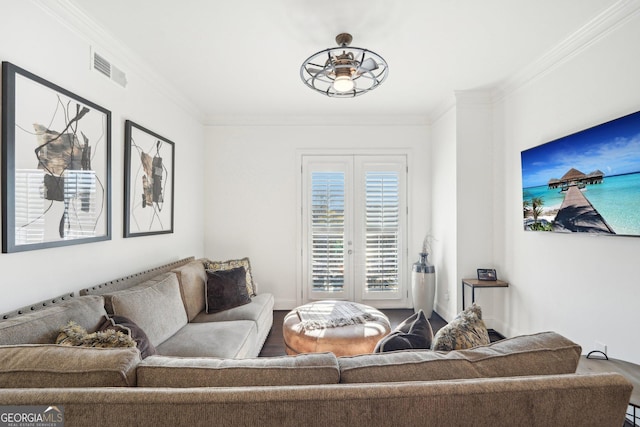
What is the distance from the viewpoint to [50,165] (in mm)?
1939

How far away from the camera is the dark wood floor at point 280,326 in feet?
10.5

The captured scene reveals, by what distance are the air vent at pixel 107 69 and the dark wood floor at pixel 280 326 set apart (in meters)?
2.75

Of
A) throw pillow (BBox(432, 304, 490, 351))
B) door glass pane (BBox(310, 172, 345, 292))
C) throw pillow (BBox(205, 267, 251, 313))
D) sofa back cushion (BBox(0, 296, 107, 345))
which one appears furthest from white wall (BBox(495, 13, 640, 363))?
sofa back cushion (BBox(0, 296, 107, 345))

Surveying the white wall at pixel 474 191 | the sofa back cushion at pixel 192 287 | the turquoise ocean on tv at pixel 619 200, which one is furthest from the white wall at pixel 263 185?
the turquoise ocean on tv at pixel 619 200

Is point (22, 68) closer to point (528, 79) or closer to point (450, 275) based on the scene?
point (528, 79)

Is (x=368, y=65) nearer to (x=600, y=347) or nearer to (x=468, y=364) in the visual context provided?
(x=468, y=364)

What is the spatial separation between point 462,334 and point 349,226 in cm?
316

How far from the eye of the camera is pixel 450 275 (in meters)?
3.93

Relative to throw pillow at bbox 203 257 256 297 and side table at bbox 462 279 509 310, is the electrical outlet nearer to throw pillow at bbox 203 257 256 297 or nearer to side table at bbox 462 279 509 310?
side table at bbox 462 279 509 310

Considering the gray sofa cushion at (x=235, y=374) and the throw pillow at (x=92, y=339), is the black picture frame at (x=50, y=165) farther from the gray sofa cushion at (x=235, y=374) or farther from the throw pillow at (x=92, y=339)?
the gray sofa cushion at (x=235, y=374)

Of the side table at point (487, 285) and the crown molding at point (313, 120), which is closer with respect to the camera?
the side table at point (487, 285)

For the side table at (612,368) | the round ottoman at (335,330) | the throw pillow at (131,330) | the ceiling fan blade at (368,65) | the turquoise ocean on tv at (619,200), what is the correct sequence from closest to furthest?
the side table at (612,368) → the throw pillow at (131,330) → the turquoise ocean on tv at (619,200) → the round ottoman at (335,330) → the ceiling fan blade at (368,65)

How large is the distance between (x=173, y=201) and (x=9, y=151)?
1930mm

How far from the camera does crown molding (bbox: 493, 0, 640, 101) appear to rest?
6.93 ft
